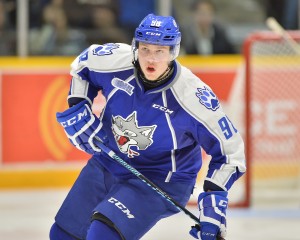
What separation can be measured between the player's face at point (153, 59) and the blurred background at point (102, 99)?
2.61m

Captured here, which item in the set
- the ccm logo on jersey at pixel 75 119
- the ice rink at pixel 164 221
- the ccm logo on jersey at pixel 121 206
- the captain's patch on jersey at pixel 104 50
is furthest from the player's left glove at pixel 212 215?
the ice rink at pixel 164 221

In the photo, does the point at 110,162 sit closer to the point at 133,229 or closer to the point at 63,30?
the point at 133,229

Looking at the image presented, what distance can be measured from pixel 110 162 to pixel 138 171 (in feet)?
0.52

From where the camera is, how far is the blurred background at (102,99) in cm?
697

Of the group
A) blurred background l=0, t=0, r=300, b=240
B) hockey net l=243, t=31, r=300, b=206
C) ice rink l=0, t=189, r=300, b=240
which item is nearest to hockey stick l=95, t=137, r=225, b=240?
ice rink l=0, t=189, r=300, b=240

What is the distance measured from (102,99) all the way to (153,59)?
336cm

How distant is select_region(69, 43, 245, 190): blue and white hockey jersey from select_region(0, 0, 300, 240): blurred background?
2.31 metres

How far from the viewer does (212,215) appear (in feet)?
12.8

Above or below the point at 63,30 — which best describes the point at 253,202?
below

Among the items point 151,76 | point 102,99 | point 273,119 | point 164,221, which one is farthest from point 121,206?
point 273,119

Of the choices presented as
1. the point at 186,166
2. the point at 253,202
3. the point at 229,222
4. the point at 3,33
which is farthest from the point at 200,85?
the point at 3,33

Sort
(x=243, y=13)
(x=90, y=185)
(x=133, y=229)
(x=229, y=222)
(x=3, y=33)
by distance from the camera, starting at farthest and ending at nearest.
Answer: (x=243, y=13), (x=3, y=33), (x=229, y=222), (x=90, y=185), (x=133, y=229)

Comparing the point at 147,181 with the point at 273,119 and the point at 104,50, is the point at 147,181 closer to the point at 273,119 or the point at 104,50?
the point at 104,50

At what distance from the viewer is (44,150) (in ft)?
24.4
